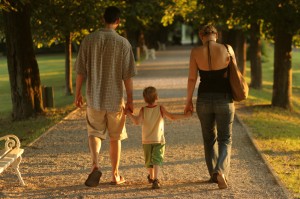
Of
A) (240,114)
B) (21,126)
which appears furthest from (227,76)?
(21,126)

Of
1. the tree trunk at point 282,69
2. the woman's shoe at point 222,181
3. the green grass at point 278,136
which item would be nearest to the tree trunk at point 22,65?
the green grass at point 278,136

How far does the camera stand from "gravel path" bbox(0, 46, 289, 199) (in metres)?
6.67

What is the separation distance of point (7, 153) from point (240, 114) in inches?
313

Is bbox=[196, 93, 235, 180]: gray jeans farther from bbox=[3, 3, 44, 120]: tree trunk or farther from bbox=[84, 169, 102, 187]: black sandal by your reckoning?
bbox=[3, 3, 44, 120]: tree trunk

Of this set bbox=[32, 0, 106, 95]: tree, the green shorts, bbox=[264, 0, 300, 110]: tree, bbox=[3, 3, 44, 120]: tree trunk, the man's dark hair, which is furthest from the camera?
bbox=[32, 0, 106, 95]: tree

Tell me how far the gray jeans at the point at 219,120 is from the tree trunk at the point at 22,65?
8564mm

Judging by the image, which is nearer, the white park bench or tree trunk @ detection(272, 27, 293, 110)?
the white park bench

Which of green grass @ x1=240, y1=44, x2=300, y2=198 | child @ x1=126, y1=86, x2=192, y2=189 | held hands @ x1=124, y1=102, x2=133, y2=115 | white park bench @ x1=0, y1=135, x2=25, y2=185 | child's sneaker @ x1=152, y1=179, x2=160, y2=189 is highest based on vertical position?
held hands @ x1=124, y1=102, x2=133, y2=115

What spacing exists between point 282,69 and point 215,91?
9.42 meters

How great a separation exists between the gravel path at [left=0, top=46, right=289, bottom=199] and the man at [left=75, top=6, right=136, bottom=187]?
1.64 ft

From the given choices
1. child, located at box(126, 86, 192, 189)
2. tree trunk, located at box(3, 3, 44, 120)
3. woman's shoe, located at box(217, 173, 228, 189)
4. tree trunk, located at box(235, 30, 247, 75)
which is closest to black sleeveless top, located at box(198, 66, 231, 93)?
child, located at box(126, 86, 192, 189)

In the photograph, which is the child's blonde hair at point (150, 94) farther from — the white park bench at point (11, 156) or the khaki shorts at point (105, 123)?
the white park bench at point (11, 156)

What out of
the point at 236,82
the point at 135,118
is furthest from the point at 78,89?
the point at 236,82

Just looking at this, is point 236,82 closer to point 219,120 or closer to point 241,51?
point 219,120
